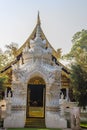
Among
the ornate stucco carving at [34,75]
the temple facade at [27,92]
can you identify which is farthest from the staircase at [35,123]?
the ornate stucco carving at [34,75]

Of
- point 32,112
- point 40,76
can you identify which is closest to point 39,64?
point 40,76

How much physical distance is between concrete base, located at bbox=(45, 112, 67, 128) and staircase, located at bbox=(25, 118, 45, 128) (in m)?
0.37

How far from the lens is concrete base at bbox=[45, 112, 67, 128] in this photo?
13.8 metres

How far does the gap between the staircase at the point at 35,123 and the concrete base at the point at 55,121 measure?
37 centimetres

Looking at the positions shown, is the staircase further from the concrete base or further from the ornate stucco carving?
the ornate stucco carving

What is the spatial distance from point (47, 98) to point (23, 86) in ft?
4.63

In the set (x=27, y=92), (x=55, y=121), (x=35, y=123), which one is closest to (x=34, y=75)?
(x=27, y=92)

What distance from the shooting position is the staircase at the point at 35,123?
549 inches

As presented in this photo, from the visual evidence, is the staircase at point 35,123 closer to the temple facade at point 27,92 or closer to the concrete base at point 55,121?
the temple facade at point 27,92

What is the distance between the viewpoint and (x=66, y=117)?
563 inches

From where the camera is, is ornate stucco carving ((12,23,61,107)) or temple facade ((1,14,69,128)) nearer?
temple facade ((1,14,69,128))

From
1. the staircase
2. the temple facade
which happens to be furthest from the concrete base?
the staircase

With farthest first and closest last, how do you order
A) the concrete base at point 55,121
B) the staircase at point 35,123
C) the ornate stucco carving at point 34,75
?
the ornate stucco carving at point 34,75
the staircase at point 35,123
the concrete base at point 55,121

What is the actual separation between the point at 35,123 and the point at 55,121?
1167 mm
